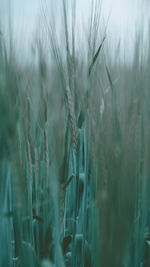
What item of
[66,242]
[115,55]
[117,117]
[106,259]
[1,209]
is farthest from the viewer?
[115,55]

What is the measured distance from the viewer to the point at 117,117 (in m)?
0.58

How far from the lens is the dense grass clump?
0.35m

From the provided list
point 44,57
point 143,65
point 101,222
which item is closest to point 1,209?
point 101,222

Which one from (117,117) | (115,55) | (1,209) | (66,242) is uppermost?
(115,55)

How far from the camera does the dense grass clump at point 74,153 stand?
35cm

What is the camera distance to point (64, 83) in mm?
595

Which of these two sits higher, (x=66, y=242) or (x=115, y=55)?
(x=115, y=55)

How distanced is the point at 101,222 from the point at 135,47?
0.52 metres

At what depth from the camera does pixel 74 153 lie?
2.13 feet

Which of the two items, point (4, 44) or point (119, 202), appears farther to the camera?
point (4, 44)

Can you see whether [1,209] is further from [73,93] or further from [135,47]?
[135,47]

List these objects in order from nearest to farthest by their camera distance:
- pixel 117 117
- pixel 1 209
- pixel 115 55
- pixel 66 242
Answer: pixel 1 209, pixel 117 117, pixel 66 242, pixel 115 55

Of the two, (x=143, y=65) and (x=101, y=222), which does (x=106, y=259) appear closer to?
(x=101, y=222)

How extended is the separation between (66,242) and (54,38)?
0.48 m
